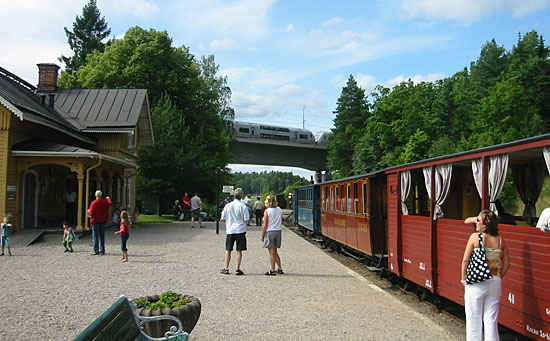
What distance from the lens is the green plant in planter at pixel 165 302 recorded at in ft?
17.2

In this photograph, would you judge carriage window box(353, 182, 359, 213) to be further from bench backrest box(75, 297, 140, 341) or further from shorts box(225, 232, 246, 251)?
bench backrest box(75, 297, 140, 341)

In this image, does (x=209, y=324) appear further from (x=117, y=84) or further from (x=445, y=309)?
(x=117, y=84)

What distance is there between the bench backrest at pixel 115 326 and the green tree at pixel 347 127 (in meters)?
51.6

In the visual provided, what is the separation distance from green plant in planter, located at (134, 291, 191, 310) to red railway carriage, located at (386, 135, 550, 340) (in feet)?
12.0

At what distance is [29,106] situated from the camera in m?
20.2

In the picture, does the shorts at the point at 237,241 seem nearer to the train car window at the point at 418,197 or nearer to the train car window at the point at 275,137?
the train car window at the point at 418,197

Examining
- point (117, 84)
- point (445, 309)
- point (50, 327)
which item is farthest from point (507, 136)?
point (50, 327)

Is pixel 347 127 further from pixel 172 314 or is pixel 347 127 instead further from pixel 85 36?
pixel 172 314

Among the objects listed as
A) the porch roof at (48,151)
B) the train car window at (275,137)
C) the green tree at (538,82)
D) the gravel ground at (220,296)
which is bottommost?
the gravel ground at (220,296)

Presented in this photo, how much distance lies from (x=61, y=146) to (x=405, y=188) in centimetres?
1448

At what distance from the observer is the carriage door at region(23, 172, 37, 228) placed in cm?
Answer: 1917

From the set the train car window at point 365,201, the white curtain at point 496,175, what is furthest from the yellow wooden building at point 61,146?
the white curtain at point 496,175

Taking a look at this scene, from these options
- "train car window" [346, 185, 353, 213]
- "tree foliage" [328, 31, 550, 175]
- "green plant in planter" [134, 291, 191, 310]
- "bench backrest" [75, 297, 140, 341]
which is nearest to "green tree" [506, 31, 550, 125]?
"tree foliage" [328, 31, 550, 175]

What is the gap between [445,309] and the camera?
812 cm
